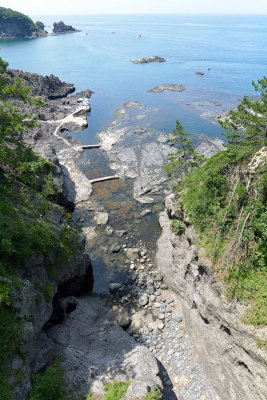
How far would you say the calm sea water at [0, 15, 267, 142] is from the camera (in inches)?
3231

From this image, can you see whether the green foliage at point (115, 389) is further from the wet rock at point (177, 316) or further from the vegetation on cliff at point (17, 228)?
the wet rock at point (177, 316)

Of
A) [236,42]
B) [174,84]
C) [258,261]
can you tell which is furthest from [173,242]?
[236,42]

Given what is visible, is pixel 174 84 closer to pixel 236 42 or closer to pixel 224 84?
pixel 224 84

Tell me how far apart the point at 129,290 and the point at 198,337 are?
937 cm

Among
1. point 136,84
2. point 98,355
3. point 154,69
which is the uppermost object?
point 154,69

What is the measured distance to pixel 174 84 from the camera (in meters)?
104

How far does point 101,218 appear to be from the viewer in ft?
143

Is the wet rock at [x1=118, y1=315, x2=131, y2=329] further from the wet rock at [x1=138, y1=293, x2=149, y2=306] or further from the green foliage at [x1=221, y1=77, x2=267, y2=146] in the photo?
the green foliage at [x1=221, y1=77, x2=267, y2=146]

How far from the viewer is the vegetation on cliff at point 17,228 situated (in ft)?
64.0

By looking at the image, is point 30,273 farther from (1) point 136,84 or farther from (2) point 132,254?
(1) point 136,84

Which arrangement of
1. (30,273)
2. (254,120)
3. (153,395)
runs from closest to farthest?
(153,395), (30,273), (254,120)

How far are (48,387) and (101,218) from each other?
25270 millimetres

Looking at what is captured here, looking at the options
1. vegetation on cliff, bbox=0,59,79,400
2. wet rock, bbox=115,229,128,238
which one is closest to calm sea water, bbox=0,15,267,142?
wet rock, bbox=115,229,128,238

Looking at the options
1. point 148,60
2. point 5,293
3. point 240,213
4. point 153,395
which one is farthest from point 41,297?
point 148,60
